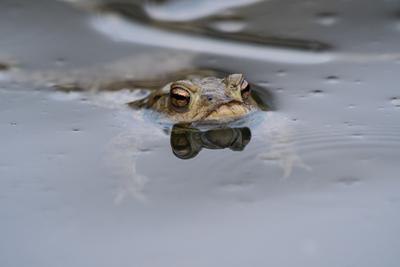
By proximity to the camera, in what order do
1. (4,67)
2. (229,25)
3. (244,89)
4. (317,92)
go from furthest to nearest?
1. (229,25)
2. (4,67)
3. (317,92)
4. (244,89)

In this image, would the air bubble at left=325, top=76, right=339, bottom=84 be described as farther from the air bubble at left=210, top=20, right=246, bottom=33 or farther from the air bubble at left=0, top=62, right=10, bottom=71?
the air bubble at left=0, top=62, right=10, bottom=71

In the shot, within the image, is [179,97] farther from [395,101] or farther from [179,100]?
[395,101]

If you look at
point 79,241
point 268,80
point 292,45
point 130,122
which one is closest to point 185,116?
point 130,122

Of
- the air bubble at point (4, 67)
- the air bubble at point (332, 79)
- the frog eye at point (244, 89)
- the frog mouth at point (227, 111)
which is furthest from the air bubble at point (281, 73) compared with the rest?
the air bubble at point (4, 67)

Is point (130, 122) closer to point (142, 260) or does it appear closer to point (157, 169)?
point (157, 169)

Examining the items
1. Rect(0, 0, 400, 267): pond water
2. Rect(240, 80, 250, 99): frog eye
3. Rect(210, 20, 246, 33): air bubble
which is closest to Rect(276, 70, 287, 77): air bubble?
Rect(0, 0, 400, 267): pond water

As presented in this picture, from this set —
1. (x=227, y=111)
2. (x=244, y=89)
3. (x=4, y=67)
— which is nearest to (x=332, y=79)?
(x=244, y=89)

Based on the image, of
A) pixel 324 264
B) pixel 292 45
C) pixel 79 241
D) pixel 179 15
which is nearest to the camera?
pixel 324 264
